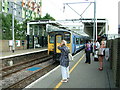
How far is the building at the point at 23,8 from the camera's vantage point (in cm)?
4849

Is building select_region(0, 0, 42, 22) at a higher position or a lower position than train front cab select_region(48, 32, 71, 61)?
higher

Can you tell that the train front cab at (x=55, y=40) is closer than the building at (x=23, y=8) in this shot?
Yes

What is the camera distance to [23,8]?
5578 cm

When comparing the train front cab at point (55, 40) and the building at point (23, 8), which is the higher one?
the building at point (23, 8)

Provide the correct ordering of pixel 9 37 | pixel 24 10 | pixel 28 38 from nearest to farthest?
pixel 28 38, pixel 9 37, pixel 24 10

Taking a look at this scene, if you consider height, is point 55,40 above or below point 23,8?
below

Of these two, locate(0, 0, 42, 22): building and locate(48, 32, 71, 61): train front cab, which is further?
locate(0, 0, 42, 22): building

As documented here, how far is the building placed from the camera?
4849 centimetres

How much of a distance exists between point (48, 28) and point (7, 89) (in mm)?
22977

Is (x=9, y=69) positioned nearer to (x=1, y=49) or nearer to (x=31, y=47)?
(x=1, y=49)

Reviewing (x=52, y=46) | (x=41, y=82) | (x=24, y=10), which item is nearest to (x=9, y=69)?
(x=52, y=46)

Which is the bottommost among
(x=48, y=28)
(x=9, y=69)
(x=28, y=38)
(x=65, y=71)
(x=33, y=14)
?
(x=9, y=69)

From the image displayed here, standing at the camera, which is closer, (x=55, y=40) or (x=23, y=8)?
(x=55, y=40)

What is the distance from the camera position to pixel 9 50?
74.6ft
